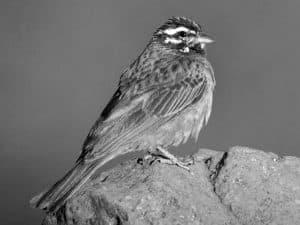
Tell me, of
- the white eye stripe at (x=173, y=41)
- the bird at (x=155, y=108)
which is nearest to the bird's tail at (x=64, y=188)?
the bird at (x=155, y=108)

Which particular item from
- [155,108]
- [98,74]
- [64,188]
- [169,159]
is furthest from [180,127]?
[98,74]

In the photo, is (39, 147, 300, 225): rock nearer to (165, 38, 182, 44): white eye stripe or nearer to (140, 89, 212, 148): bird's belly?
(140, 89, 212, 148): bird's belly

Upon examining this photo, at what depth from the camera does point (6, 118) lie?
22484 millimetres

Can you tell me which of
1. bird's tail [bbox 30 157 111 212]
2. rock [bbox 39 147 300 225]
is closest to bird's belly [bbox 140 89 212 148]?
rock [bbox 39 147 300 225]

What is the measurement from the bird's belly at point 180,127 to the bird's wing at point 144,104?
0.27 ft

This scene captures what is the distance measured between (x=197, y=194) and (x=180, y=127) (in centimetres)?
187

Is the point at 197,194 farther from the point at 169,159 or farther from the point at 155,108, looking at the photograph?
the point at 155,108

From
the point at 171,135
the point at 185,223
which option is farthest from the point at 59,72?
the point at 185,223

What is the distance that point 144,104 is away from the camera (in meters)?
13.9

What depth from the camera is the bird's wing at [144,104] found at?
13195 mm

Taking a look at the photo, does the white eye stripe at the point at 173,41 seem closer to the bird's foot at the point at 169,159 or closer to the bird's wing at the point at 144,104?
the bird's wing at the point at 144,104

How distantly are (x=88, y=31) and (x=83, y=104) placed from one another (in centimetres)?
418

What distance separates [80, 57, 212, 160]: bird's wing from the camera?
13195 millimetres

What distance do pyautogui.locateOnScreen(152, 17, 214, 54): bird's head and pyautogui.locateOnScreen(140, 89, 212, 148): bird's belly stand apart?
3.33 feet
